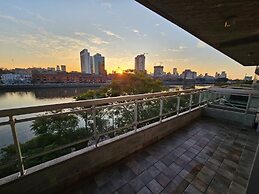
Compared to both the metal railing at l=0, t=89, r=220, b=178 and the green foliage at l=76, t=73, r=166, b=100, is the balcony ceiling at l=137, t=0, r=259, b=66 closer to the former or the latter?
the metal railing at l=0, t=89, r=220, b=178

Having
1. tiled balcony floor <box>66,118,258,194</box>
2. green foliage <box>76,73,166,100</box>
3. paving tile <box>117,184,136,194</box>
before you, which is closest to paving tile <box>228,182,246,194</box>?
tiled balcony floor <box>66,118,258,194</box>

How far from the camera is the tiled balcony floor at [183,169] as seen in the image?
1900 mm

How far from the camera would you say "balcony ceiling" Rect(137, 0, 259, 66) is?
8.05ft

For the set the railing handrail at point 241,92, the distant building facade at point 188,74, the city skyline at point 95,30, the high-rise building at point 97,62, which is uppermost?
the high-rise building at point 97,62

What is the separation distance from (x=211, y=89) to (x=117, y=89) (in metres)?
7.71

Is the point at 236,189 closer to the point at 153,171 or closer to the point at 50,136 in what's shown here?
the point at 153,171

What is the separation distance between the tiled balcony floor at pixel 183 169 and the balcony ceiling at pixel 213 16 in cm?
284

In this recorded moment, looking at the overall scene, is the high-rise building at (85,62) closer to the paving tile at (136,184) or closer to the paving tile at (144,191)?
the paving tile at (136,184)

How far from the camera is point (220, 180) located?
6.84ft

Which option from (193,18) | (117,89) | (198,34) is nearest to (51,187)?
(193,18)

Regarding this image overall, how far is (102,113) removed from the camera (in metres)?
2.63

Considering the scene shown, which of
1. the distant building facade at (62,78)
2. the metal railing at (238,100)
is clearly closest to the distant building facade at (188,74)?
the distant building facade at (62,78)

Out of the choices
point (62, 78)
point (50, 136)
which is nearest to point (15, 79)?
point (62, 78)

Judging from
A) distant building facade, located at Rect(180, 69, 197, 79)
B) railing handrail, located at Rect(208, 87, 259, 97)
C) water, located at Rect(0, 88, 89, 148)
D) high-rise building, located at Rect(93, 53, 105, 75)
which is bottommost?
water, located at Rect(0, 88, 89, 148)
